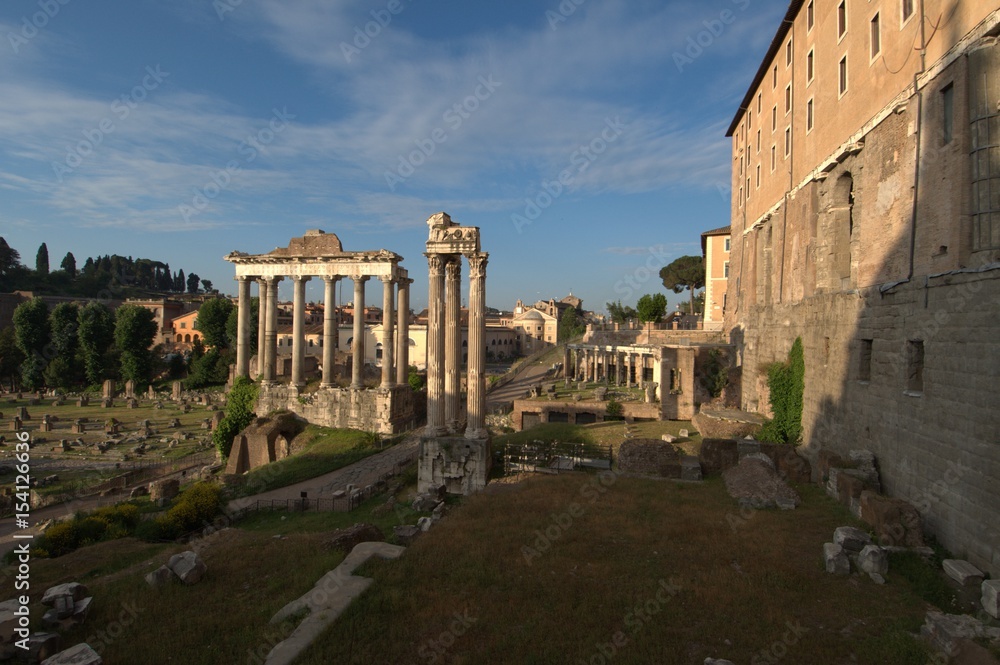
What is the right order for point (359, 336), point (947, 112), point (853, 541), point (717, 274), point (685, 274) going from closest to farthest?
point (853, 541), point (947, 112), point (359, 336), point (717, 274), point (685, 274)

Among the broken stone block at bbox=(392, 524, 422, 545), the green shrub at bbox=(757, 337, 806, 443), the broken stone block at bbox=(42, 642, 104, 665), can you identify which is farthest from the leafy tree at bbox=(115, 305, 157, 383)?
the green shrub at bbox=(757, 337, 806, 443)

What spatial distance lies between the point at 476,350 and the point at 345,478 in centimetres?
809

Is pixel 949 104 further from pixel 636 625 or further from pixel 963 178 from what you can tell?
pixel 636 625

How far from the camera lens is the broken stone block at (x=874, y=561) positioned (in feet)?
27.8

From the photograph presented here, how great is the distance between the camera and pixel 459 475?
15.4 metres

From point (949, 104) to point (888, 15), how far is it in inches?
171

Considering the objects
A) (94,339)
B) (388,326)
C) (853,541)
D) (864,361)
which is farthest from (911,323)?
(94,339)

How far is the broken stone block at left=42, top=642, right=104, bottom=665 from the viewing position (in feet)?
19.1

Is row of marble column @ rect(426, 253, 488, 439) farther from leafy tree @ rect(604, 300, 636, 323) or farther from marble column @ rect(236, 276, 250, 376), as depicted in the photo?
leafy tree @ rect(604, 300, 636, 323)

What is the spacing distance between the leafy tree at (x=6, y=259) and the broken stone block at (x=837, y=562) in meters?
123

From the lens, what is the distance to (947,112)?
35.9 feet

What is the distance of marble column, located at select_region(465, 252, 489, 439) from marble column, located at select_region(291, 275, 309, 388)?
14.6 m

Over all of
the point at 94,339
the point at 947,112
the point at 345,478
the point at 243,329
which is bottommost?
the point at 345,478

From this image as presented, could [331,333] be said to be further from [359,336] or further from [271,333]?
[271,333]
